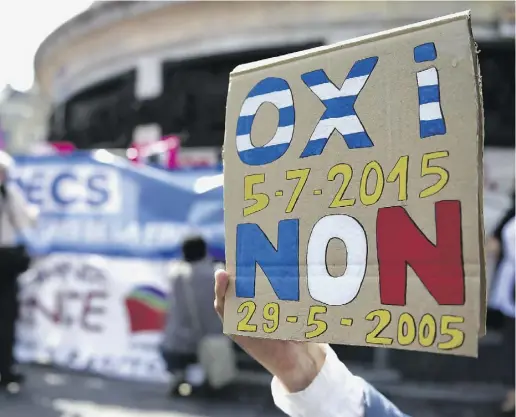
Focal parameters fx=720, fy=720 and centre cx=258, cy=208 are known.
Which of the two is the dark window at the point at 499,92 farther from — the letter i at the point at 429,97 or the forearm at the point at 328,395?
the letter i at the point at 429,97

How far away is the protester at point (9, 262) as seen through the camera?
19.0 feet

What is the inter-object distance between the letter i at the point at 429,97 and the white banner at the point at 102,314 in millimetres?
5237

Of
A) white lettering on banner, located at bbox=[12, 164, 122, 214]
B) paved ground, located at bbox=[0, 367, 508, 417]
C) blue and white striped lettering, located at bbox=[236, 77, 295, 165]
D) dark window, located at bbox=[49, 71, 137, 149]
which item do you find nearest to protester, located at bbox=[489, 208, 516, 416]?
paved ground, located at bbox=[0, 367, 508, 417]

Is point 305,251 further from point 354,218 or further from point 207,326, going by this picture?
point 207,326

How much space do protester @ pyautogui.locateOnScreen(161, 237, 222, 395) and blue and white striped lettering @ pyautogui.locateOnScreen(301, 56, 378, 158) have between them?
177 inches

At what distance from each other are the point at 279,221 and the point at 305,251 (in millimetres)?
99

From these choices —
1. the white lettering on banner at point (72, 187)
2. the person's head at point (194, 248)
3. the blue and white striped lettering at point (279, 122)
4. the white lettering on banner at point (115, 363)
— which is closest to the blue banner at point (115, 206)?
the white lettering on banner at point (72, 187)

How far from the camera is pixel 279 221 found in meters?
1.69

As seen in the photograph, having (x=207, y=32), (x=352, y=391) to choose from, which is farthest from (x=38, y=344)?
(x=352, y=391)

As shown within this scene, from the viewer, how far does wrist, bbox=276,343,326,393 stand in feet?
5.93

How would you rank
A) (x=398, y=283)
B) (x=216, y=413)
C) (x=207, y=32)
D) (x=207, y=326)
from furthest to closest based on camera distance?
(x=207, y=32) → (x=207, y=326) → (x=216, y=413) → (x=398, y=283)

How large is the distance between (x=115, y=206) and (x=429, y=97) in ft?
17.8

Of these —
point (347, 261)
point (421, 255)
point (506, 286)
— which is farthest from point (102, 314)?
point (421, 255)

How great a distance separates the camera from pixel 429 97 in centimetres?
148
